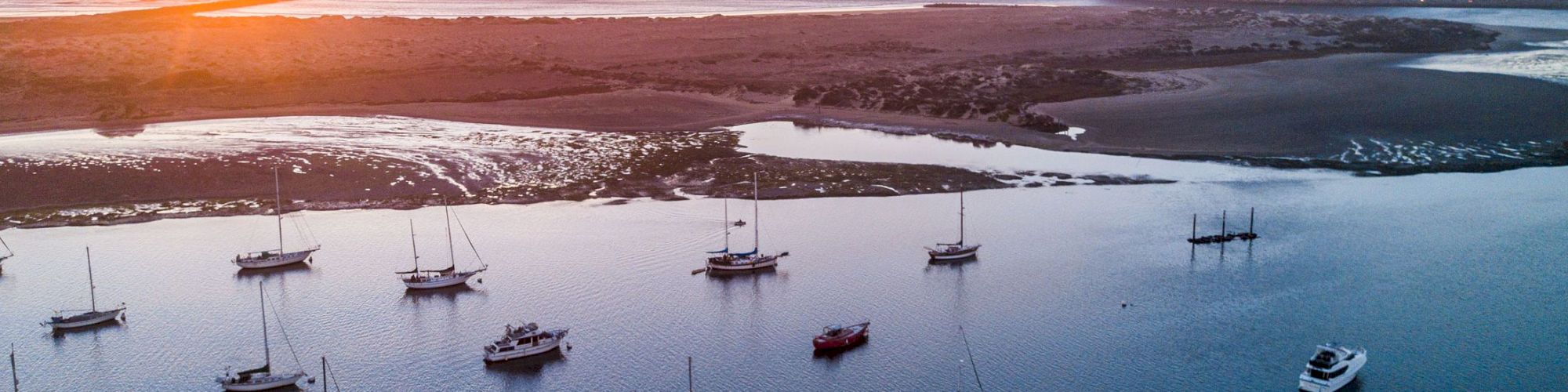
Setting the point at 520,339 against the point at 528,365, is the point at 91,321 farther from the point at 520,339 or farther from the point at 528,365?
the point at 528,365

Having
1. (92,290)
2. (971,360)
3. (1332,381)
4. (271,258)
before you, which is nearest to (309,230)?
(271,258)

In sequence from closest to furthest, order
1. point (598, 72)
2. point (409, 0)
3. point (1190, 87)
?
1. point (1190, 87)
2. point (598, 72)
3. point (409, 0)

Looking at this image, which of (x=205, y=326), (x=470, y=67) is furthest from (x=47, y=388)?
(x=470, y=67)

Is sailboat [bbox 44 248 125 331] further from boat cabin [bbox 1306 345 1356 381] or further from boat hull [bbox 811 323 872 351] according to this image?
boat cabin [bbox 1306 345 1356 381]

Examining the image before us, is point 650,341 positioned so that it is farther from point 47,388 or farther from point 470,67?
point 470,67

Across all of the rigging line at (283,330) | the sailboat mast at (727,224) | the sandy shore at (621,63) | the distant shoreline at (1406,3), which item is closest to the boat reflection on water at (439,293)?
the rigging line at (283,330)

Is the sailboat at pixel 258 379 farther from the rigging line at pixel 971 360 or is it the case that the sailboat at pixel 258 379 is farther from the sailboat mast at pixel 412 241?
the rigging line at pixel 971 360
